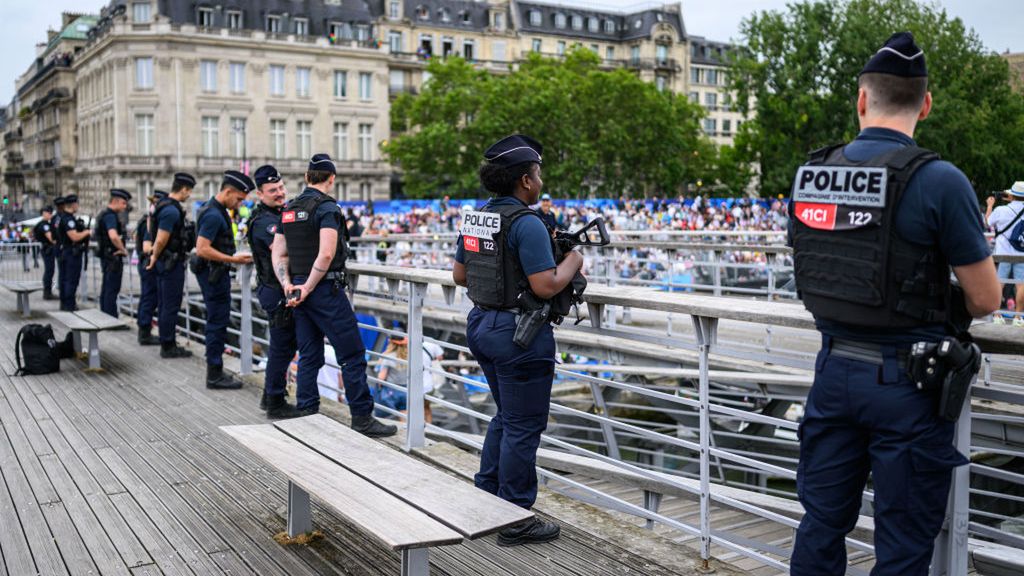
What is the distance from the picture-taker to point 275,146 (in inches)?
2813

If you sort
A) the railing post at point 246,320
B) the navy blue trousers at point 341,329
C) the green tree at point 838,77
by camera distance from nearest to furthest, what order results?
the navy blue trousers at point 341,329, the railing post at point 246,320, the green tree at point 838,77

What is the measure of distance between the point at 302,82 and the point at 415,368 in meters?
69.0

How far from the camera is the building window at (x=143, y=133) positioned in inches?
2616

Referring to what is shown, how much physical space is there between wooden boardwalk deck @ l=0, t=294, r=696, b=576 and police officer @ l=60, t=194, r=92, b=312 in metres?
7.20

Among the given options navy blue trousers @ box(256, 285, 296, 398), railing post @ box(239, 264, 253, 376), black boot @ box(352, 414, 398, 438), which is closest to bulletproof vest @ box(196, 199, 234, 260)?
railing post @ box(239, 264, 253, 376)

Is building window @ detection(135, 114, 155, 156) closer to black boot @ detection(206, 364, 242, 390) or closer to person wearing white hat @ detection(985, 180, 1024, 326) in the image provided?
black boot @ detection(206, 364, 242, 390)

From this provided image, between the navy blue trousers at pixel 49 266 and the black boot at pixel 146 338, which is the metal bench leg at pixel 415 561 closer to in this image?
the black boot at pixel 146 338

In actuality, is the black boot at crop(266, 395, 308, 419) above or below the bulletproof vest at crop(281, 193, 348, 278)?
below

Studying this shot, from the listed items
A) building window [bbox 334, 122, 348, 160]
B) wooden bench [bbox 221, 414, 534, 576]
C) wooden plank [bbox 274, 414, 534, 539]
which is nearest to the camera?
wooden bench [bbox 221, 414, 534, 576]

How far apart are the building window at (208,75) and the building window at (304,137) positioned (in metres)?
6.72

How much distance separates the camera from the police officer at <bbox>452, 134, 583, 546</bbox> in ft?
15.0

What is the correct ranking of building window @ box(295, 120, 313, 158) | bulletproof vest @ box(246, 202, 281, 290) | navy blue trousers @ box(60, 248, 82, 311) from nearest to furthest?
bulletproof vest @ box(246, 202, 281, 290), navy blue trousers @ box(60, 248, 82, 311), building window @ box(295, 120, 313, 158)

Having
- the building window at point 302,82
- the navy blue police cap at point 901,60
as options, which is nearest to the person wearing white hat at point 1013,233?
the navy blue police cap at point 901,60

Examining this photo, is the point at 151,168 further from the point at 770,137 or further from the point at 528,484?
the point at 528,484
